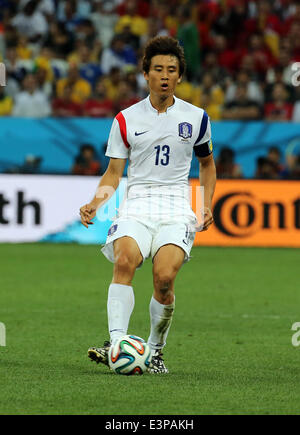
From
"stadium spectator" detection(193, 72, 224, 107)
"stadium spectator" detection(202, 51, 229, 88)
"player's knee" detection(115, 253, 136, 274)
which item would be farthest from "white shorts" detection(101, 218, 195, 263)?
"stadium spectator" detection(202, 51, 229, 88)

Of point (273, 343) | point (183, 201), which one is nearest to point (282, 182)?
point (273, 343)

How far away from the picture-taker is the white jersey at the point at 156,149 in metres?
6.93

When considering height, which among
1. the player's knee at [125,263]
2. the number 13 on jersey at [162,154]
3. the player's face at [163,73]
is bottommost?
the player's knee at [125,263]

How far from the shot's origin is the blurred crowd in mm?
18422

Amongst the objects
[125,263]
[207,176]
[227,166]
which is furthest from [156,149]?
[227,166]

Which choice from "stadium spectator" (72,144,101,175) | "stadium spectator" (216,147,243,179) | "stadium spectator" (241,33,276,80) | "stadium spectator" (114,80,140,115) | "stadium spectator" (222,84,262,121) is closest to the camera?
"stadium spectator" (72,144,101,175)

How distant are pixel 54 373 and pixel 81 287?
5561 mm

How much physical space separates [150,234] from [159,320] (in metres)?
0.56

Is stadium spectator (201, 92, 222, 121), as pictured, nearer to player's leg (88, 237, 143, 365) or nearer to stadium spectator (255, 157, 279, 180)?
stadium spectator (255, 157, 279, 180)

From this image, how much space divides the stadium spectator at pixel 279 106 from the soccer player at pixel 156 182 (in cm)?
1137

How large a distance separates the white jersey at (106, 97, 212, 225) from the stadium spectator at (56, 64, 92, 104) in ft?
38.0

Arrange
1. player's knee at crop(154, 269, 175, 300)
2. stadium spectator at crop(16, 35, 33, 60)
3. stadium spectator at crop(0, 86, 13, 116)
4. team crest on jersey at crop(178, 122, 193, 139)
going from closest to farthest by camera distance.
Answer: player's knee at crop(154, 269, 175, 300), team crest on jersey at crop(178, 122, 193, 139), stadium spectator at crop(0, 86, 13, 116), stadium spectator at crop(16, 35, 33, 60)

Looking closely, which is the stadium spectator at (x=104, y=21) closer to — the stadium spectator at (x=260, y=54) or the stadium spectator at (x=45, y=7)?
the stadium spectator at (x=45, y=7)

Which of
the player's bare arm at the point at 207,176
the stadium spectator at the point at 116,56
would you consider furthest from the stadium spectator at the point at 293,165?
the player's bare arm at the point at 207,176
